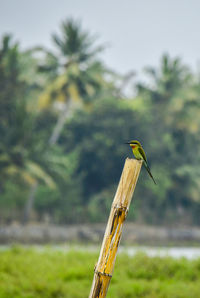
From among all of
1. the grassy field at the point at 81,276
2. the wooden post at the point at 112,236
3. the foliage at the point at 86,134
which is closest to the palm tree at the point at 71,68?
the foliage at the point at 86,134

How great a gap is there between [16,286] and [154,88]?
2620 centimetres

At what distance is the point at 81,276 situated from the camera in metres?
9.63

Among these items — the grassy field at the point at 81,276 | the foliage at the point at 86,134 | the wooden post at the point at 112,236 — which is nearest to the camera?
the wooden post at the point at 112,236

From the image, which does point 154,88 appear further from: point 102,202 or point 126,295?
point 126,295

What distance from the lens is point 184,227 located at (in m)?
Result: 35.5

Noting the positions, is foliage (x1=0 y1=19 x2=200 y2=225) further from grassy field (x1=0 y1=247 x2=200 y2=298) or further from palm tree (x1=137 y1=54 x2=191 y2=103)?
grassy field (x1=0 y1=247 x2=200 y2=298)

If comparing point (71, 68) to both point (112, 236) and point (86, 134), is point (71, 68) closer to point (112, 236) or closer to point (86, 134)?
point (86, 134)

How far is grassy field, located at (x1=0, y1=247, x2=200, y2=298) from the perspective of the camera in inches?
315

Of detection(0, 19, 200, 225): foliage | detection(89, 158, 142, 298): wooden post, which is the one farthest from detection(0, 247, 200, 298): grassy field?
detection(0, 19, 200, 225): foliage

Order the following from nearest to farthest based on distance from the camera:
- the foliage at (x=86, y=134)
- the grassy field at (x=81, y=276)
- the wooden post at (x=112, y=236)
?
the wooden post at (x=112, y=236) → the grassy field at (x=81, y=276) → the foliage at (x=86, y=134)

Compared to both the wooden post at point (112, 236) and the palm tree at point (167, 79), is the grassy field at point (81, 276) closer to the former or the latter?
the wooden post at point (112, 236)

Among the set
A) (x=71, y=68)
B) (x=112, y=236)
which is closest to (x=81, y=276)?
(x=112, y=236)

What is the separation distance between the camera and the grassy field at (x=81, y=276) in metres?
8.00

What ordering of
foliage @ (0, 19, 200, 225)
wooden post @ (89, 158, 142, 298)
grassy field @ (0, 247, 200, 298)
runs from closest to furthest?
1. wooden post @ (89, 158, 142, 298)
2. grassy field @ (0, 247, 200, 298)
3. foliage @ (0, 19, 200, 225)
